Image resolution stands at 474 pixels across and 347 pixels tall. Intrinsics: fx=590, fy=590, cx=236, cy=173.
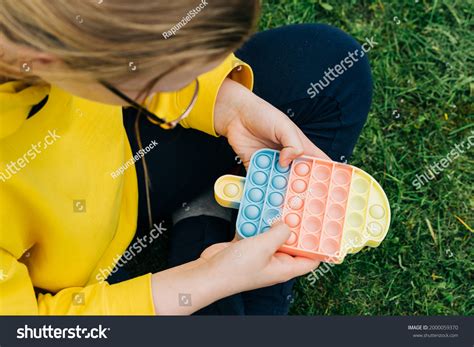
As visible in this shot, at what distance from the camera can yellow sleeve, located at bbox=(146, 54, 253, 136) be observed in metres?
0.87

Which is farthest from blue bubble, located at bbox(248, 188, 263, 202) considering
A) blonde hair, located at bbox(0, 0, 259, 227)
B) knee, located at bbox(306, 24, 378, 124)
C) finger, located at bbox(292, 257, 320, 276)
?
blonde hair, located at bbox(0, 0, 259, 227)

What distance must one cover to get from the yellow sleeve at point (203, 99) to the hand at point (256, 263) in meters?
0.20

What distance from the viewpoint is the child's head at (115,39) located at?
52 centimetres

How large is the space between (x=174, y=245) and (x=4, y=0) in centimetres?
57

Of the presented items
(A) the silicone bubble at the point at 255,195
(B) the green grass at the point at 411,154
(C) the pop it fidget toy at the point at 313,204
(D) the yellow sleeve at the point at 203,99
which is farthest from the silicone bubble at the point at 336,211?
(B) the green grass at the point at 411,154

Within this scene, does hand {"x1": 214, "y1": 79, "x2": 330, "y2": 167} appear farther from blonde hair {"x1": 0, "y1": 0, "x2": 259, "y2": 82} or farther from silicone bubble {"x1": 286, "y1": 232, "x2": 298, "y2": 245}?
blonde hair {"x1": 0, "y1": 0, "x2": 259, "y2": 82}

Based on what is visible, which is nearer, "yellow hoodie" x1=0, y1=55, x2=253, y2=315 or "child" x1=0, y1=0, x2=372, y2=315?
"child" x1=0, y1=0, x2=372, y2=315

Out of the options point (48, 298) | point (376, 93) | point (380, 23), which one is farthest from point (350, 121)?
point (48, 298)

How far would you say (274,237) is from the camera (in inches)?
31.9

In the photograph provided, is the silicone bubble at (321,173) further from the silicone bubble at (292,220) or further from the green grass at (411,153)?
the green grass at (411,153)

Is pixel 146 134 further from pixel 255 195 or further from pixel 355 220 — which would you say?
pixel 355 220

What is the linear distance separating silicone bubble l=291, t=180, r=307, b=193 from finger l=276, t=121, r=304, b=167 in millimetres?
32

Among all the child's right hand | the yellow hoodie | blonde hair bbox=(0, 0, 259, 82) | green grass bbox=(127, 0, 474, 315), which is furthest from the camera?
green grass bbox=(127, 0, 474, 315)

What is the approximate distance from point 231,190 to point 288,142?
112 mm
